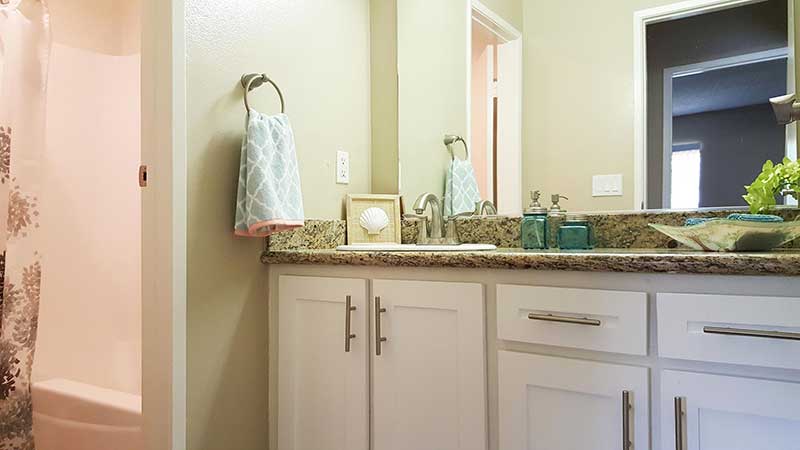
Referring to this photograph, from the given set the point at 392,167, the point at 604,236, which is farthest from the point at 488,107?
the point at 604,236

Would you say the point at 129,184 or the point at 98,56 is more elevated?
the point at 98,56

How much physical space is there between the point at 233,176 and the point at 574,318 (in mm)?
1017

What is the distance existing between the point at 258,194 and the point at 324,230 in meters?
0.44

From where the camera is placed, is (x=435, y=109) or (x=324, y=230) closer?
(x=324, y=230)

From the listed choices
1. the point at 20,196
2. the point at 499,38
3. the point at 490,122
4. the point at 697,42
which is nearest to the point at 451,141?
the point at 490,122

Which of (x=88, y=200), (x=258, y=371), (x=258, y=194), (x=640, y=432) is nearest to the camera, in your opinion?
(x=640, y=432)

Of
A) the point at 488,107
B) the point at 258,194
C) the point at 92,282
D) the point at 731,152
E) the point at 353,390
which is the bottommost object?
the point at 353,390

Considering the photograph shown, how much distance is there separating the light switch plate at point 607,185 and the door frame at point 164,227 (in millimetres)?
1239

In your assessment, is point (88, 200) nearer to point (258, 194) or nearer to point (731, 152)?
point (258, 194)

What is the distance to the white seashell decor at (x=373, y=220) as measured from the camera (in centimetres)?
201

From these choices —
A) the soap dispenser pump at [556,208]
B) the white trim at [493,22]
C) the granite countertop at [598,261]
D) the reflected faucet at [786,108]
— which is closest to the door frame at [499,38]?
the white trim at [493,22]

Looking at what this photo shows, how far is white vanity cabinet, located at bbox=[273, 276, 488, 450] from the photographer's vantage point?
4.38ft

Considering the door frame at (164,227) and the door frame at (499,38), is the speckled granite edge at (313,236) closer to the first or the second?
the door frame at (164,227)

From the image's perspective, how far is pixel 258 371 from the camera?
5.49ft
